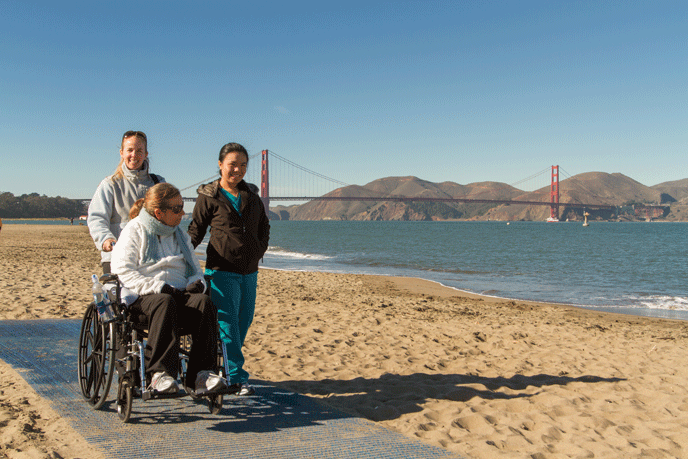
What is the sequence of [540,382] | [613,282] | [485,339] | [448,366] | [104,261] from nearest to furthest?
[104,261]
[540,382]
[448,366]
[485,339]
[613,282]

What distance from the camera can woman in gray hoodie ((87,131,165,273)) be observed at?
262cm

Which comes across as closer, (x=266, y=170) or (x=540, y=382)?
(x=540, y=382)

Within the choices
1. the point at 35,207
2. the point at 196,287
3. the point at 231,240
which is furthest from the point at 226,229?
the point at 35,207

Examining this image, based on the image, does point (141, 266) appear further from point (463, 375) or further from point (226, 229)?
point (463, 375)

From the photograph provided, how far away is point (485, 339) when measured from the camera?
493cm

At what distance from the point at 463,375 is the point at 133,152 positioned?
2.67 meters

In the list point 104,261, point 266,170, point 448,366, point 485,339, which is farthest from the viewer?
point 266,170

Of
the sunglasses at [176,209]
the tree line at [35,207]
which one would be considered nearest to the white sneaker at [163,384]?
the sunglasses at [176,209]

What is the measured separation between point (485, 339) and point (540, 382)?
1438mm

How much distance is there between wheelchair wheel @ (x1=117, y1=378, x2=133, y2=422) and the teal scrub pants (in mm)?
517

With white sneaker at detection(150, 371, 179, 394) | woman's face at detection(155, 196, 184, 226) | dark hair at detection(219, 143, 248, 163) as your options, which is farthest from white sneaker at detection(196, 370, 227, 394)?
dark hair at detection(219, 143, 248, 163)

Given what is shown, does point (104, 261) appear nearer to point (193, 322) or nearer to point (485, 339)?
point (193, 322)

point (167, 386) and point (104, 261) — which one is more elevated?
point (104, 261)

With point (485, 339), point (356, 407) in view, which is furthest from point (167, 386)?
point (485, 339)
